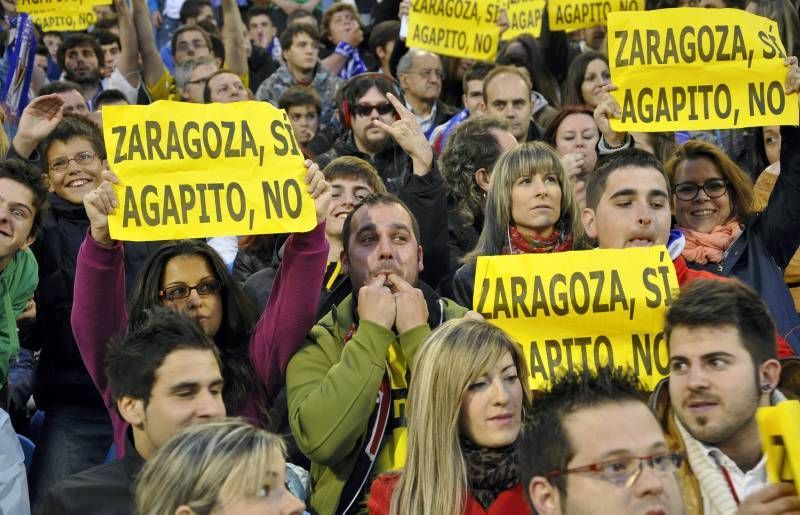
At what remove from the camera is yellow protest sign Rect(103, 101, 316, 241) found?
6.08 metres

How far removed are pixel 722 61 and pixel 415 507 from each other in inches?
125

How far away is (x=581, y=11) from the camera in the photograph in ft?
36.3

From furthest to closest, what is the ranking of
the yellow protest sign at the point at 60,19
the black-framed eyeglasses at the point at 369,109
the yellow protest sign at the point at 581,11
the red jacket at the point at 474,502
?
1. the yellow protest sign at the point at 60,19
2. the yellow protest sign at the point at 581,11
3. the black-framed eyeglasses at the point at 369,109
4. the red jacket at the point at 474,502

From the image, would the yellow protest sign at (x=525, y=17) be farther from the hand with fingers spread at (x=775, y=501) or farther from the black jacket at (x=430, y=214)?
the hand with fingers spread at (x=775, y=501)

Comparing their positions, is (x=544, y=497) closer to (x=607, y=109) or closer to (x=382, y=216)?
(x=382, y=216)

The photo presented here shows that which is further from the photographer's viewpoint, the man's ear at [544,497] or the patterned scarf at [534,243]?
the patterned scarf at [534,243]

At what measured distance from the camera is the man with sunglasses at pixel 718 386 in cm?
471

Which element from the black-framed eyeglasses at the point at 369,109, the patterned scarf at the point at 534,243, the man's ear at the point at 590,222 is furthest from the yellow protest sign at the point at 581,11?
the man's ear at the point at 590,222

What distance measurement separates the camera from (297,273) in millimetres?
6043

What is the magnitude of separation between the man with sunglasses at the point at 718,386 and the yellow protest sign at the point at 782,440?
0.75 meters

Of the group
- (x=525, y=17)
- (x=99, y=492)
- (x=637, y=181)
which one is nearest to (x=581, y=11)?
(x=525, y=17)

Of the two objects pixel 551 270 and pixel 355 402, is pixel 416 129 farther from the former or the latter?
pixel 355 402

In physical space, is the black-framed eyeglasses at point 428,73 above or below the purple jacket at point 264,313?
above

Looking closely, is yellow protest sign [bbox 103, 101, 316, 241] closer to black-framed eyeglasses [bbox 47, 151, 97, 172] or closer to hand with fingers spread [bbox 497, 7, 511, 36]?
black-framed eyeglasses [bbox 47, 151, 97, 172]
